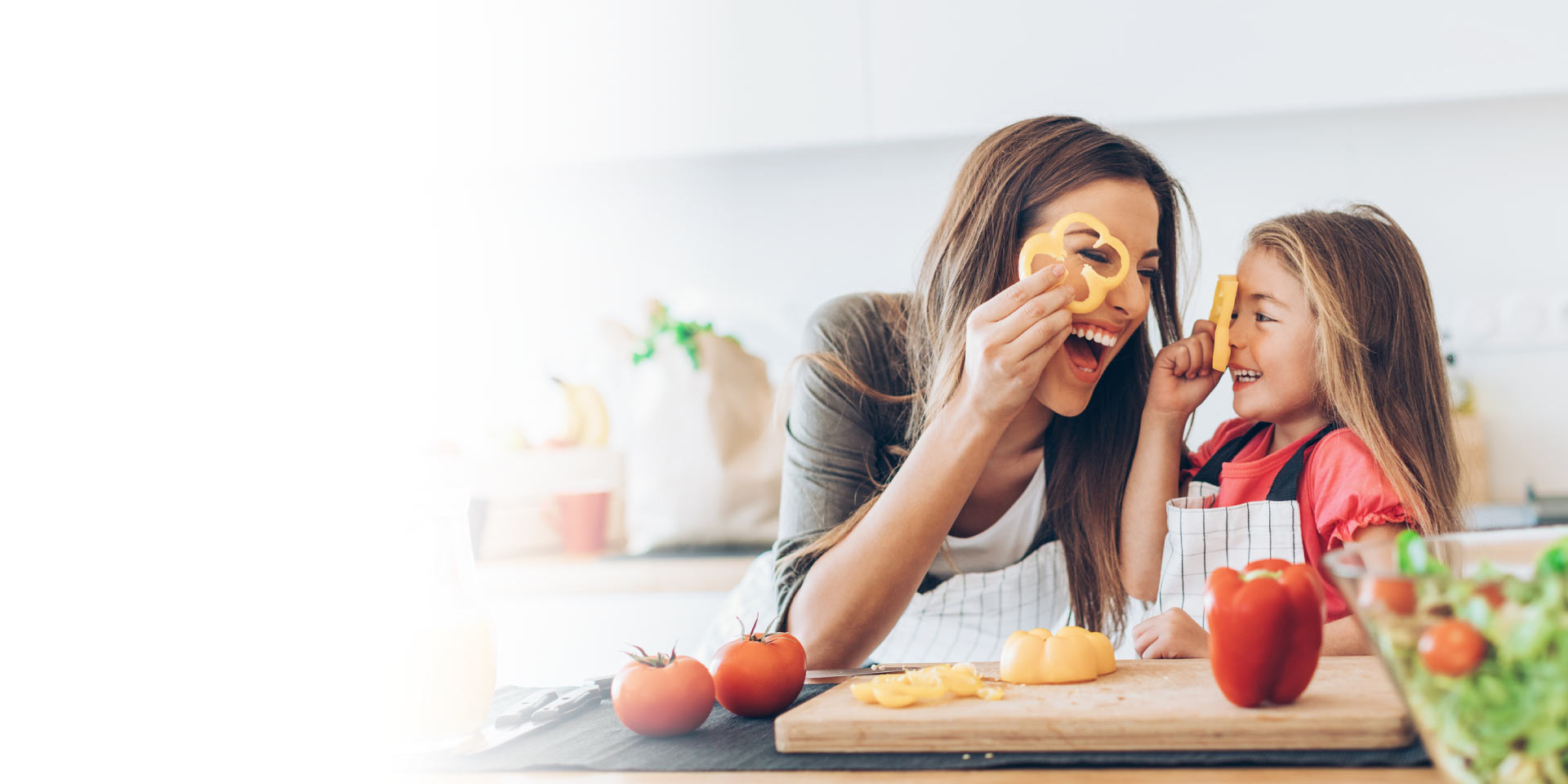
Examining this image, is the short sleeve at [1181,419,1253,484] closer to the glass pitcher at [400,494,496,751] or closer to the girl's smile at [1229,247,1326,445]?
the girl's smile at [1229,247,1326,445]

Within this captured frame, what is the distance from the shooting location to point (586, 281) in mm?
2766

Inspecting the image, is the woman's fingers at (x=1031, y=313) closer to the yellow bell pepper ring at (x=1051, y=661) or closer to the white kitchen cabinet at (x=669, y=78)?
the yellow bell pepper ring at (x=1051, y=661)

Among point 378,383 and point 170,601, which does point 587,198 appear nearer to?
point 378,383

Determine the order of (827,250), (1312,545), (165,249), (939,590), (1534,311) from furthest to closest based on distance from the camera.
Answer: (827,250), (165,249), (1534,311), (939,590), (1312,545)

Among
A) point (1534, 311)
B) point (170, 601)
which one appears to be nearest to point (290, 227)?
point (170, 601)

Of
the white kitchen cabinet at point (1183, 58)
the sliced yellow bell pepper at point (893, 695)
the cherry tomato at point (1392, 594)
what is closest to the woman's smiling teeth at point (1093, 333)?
the sliced yellow bell pepper at point (893, 695)

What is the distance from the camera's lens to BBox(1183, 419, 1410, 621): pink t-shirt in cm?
107

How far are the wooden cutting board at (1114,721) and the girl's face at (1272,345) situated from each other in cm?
49

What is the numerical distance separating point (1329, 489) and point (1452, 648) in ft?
2.27

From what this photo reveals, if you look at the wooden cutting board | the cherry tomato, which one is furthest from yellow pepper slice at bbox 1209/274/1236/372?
the cherry tomato

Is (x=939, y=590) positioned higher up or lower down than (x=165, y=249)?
lower down

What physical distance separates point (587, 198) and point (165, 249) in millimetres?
951

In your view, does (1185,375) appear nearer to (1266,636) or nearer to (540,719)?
(1266,636)

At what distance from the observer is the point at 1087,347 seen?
127cm
